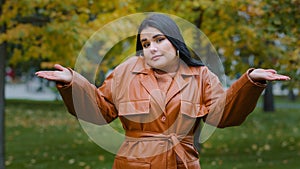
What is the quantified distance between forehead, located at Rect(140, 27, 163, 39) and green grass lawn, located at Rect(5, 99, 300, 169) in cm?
569

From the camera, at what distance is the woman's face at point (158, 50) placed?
11.1 feet

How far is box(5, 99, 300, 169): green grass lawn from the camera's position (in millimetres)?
9375

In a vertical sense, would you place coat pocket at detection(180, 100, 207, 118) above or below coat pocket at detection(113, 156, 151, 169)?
above

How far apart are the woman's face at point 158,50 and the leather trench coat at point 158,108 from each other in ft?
0.25

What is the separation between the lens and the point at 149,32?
3395mm

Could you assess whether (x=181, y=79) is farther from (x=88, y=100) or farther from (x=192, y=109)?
(x=88, y=100)

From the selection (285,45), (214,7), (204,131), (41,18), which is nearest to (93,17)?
(41,18)

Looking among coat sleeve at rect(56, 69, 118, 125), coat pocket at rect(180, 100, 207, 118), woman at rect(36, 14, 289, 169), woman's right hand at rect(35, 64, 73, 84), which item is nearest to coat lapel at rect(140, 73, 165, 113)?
woman at rect(36, 14, 289, 169)

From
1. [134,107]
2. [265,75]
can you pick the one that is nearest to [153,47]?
[134,107]

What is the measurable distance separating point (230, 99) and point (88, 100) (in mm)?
781

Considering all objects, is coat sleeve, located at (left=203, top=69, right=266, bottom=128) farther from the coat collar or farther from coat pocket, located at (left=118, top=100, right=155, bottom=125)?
coat pocket, located at (left=118, top=100, right=155, bottom=125)

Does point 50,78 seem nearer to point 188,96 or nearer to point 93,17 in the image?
point 188,96

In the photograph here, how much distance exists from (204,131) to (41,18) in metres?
5.44

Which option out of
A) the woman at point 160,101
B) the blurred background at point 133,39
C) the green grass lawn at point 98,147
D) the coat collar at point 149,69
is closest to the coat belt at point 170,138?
the woman at point 160,101
